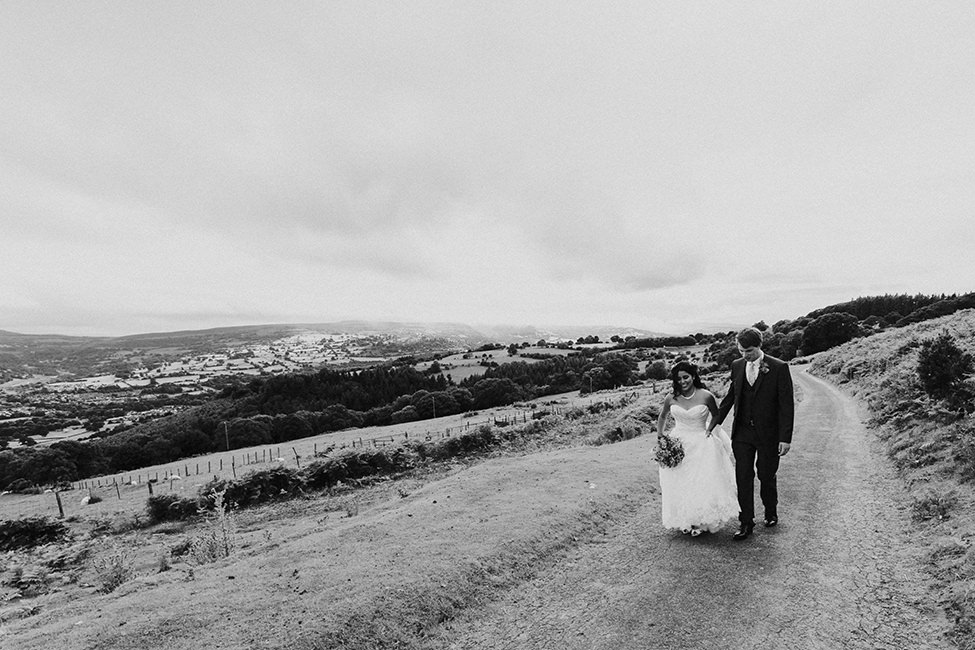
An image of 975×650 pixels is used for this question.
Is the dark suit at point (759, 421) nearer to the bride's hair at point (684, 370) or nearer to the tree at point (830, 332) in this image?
the bride's hair at point (684, 370)

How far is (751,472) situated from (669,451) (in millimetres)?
1134

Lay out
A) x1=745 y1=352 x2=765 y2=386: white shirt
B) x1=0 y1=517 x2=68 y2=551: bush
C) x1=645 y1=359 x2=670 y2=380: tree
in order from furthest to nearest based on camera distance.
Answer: x1=645 y1=359 x2=670 y2=380: tree < x1=0 y1=517 x2=68 y2=551: bush < x1=745 y1=352 x2=765 y2=386: white shirt

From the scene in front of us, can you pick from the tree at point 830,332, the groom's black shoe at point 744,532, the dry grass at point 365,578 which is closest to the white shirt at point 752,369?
the groom's black shoe at point 744,532

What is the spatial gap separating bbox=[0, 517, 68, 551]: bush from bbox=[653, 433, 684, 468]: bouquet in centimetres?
2507

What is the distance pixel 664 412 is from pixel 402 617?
15.3 ft

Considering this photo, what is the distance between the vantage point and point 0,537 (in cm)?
2009

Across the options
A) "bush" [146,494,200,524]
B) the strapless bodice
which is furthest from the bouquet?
"bush" [146,494,200,524]

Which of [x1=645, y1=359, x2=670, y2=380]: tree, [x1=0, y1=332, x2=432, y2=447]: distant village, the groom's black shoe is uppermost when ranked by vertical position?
the groom's black shoe

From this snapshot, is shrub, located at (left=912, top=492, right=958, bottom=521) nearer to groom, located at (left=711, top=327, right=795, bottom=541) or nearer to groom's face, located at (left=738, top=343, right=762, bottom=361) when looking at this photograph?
groom, located at (left=711, top=327, right=795, bottom=541)

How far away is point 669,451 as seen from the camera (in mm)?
7203

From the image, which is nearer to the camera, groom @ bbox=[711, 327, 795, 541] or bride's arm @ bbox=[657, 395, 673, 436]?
groom @ bbox=[711, 327, 795, 541]

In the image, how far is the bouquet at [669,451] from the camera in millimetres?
7148

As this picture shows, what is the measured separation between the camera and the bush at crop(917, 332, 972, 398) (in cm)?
1286

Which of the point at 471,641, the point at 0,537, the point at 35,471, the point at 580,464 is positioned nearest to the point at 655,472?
the point at 580,464
